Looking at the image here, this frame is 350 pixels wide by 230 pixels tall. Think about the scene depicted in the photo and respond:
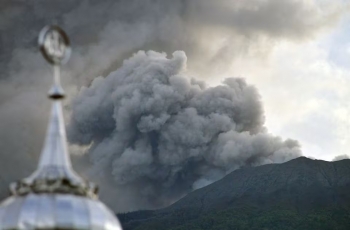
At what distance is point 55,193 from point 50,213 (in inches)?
30.3

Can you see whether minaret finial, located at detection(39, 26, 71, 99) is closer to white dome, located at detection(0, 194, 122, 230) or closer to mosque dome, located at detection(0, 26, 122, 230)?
mosque dome, located at detection(0, 26, 122, 230)

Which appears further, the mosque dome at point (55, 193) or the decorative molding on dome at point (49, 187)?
the decorative molding on dome at point (49, 187)

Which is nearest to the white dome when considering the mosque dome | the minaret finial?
the mosque dome

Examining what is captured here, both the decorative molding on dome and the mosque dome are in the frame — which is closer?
the mosque dome

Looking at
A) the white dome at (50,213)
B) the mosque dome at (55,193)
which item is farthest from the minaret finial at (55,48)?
the white dome at (50,213)

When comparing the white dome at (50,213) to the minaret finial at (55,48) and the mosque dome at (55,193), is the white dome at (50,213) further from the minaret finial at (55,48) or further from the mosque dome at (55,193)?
the minaret finial at (55,48)

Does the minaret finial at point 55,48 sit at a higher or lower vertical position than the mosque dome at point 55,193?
higher

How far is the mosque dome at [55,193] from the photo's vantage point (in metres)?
22.6

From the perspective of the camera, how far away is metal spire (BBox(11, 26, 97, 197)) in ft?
76.7

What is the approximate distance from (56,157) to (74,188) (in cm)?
141

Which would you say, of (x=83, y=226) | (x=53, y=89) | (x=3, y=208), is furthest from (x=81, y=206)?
(x=53, y=89)

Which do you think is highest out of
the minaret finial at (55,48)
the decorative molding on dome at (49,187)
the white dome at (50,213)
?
the minaret finial at (55,48)

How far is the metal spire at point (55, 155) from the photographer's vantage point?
921 inches

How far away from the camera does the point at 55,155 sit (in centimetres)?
2469
